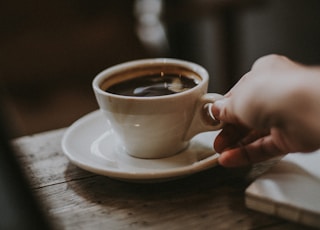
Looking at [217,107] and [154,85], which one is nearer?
[217,107]

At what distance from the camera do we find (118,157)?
2.21 ft

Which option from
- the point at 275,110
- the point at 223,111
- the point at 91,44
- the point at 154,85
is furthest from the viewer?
the point at 91,44

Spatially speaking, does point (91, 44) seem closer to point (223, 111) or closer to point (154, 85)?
point (154, 85)

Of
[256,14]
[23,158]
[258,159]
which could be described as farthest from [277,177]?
[256,14]

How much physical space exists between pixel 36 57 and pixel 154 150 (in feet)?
5.84

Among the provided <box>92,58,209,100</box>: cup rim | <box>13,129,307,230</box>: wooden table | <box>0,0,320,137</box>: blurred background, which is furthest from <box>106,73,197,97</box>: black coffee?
<box>0,0,320,137</box>: blurred background

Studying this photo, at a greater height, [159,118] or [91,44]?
[159,118]

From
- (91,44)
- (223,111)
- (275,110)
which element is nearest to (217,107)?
(223,111)

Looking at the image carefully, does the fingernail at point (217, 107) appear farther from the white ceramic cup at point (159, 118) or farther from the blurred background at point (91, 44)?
the blurred background at point (91, 44)

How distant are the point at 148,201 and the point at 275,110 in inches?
8.0

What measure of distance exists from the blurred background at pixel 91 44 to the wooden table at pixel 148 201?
4.78 feet

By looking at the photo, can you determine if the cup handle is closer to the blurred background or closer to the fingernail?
the fingernail

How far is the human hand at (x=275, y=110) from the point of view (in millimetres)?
456

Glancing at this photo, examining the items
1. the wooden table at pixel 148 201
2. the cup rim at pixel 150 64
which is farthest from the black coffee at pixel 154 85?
the wooden table at pixel 148 201
